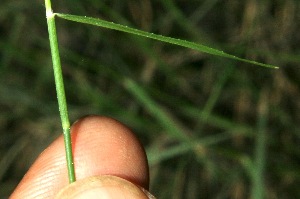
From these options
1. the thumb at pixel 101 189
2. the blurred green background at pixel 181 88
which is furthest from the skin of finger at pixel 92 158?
the blurred green background at pixel 181 88

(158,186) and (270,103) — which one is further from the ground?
(270,103)

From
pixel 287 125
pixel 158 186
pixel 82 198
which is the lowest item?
pixel 158 186

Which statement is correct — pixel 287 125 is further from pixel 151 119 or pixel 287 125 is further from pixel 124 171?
pixel 124 171

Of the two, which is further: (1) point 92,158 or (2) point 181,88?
(2) point 181,88

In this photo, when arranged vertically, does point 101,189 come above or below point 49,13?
below

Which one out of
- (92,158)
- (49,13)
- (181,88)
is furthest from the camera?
(181,88)

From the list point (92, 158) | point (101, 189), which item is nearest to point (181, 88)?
point (92, 158)

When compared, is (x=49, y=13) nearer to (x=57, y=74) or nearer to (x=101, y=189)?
(x=57, y=74)

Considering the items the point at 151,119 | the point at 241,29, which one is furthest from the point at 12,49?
the point at 241,29

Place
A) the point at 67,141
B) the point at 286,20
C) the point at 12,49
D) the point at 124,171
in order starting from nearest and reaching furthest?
the point at 67,141 → the point at 124,171 → the point at 12,49 → the point at 286,20
